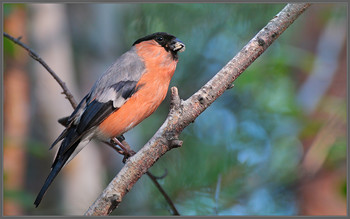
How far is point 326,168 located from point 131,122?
2.11 m

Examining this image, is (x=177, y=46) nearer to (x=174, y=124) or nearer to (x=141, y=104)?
(x=141, y=104)

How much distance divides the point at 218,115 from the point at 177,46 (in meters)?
1.10

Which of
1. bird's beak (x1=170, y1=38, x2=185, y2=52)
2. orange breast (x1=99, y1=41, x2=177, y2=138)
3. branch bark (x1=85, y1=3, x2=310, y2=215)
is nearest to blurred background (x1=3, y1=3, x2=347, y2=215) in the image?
orange breast (x1=99, y1=41, x2=177, y2=138)

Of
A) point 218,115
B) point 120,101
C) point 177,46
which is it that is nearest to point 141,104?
point 120,101

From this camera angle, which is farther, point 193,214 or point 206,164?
point 206,164

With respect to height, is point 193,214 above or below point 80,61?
below

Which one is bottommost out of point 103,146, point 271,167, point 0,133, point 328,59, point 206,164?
point 103,146

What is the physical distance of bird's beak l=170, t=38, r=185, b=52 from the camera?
3.23 m

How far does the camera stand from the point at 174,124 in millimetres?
2207

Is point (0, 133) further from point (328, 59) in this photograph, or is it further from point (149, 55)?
point (328, 59)

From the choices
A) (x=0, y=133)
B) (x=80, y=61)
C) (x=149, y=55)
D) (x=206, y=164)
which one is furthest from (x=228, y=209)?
(x=80, y=61)

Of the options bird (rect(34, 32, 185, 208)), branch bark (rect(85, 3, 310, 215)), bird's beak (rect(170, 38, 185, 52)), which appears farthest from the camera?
bird's beak (rect(170, 38, 185, 52))

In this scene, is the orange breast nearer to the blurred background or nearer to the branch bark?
the blurred background

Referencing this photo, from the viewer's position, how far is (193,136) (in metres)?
3.86
